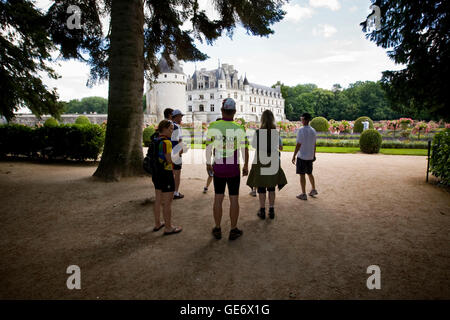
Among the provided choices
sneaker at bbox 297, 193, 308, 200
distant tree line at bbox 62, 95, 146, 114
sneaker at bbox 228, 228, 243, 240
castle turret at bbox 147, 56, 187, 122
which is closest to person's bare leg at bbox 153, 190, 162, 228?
sneaker at bbox 228, 228, 243, 240

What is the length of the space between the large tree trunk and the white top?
186 inches

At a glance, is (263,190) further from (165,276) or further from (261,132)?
(165,276)

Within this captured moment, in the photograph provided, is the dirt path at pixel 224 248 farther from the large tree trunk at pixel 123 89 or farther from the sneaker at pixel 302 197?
the large tree trunk at pixel 123 89

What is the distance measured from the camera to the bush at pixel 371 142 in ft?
49.5

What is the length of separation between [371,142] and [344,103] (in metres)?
68.0

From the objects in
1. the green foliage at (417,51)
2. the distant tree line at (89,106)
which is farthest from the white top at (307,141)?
the distant tree line at (89,106)

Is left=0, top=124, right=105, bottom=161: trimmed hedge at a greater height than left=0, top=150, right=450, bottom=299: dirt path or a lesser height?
greater

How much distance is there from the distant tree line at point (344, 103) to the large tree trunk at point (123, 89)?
70.3 metres

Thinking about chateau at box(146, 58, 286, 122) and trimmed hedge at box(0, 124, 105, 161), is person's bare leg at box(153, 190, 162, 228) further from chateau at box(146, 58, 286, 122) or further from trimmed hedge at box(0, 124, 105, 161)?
chateau at box(146, 58, 286, 122)

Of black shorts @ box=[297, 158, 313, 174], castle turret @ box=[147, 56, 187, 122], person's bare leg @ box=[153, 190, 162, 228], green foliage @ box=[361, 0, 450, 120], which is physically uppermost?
castle turret @ box=[147, 56, 187, 122]

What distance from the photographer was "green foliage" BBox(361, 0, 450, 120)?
4.85 metres

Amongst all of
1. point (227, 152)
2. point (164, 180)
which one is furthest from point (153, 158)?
point (227, 152)
